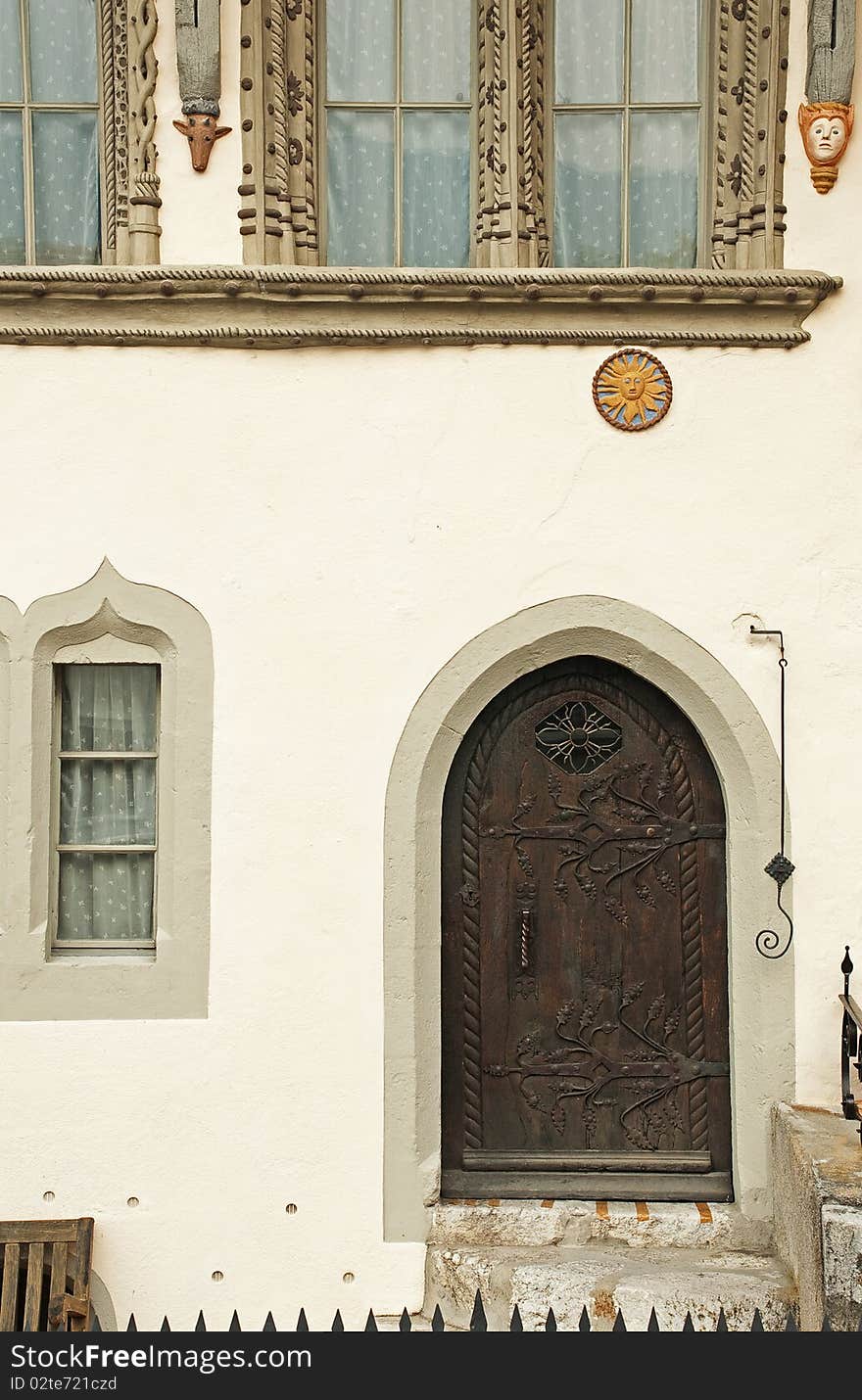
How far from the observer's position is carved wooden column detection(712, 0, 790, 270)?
215 inches

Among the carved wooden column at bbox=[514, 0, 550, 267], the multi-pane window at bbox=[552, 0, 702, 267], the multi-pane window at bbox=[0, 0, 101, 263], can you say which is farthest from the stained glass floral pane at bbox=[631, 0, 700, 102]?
the multi-pane window at bbox=[0, 0, 101, 263]

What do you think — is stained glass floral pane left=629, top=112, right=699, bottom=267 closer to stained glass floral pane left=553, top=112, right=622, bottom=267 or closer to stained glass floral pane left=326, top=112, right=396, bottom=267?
stained glass floral pane left=553, top=112, right=622, bottom=267

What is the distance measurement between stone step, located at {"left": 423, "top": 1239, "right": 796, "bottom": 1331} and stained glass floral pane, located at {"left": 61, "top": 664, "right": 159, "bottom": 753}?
229cm

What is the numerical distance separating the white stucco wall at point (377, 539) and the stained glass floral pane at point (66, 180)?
14.7 inches

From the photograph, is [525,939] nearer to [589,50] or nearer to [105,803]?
[105,803]

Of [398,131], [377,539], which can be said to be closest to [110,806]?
[377,539]

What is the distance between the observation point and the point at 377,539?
18.0ft

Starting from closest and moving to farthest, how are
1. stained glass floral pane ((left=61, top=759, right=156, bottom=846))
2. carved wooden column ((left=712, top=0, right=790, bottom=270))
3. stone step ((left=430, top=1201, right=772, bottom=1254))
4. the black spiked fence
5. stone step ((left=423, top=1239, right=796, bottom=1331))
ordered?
the black spiked fence, stone step ((left=423, top=1239, right=796, bottom=1331)), stone step ((left=430, top=1201, right=772, bottom=1254)), carved wooden column ((left=712, top=0, right=790, bottom=270)), stained glass floral pane ((left=61, top=759, right=156, bottom=846))

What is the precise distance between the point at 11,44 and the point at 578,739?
3.57 metres

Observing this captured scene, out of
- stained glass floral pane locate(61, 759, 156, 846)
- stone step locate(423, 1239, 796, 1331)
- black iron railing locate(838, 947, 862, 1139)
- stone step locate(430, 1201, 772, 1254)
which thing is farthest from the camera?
stained glass floral pane locate(61, 759, 156, 846)

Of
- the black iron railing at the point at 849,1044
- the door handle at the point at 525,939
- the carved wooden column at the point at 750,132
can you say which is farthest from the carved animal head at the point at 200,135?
the black iron railing at the point at 849,1044

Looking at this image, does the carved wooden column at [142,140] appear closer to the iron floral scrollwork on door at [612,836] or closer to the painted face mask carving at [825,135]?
the painted face mask carving at [825,135]

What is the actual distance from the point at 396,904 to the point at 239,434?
75.4 inches

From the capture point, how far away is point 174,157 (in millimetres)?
5527
